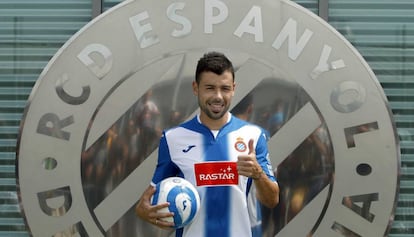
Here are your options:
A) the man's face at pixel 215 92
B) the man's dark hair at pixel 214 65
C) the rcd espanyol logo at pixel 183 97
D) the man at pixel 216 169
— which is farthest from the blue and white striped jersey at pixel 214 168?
the rcd espanyol logo at pixel 183 97

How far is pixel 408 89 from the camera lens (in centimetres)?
473

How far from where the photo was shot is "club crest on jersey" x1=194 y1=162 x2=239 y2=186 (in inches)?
126

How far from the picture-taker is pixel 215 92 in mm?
3188

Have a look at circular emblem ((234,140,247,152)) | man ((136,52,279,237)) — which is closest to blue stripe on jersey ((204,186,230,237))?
man ((136,52,279,237))

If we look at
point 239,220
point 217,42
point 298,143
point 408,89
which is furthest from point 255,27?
point 239,220

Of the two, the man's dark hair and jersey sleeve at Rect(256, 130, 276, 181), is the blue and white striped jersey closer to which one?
jersey sleeve at Rect(256, 130, 276, 181)

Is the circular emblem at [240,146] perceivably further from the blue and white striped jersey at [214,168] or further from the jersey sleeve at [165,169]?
the jersey sleeve at [165,169]

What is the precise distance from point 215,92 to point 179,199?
0.45m

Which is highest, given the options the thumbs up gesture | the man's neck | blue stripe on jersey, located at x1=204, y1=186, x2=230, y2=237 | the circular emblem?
the man's neck

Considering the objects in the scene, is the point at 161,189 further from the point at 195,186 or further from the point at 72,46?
the point at 72,46

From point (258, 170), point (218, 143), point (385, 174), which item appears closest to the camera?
point (258, 170)

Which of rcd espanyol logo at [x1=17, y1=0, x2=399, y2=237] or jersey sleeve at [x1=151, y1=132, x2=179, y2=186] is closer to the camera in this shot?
jersey sleeve at [x1=151, y1=132, x2=179, y2=186]

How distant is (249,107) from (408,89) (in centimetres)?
97

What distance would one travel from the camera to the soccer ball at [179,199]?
3.11 m
